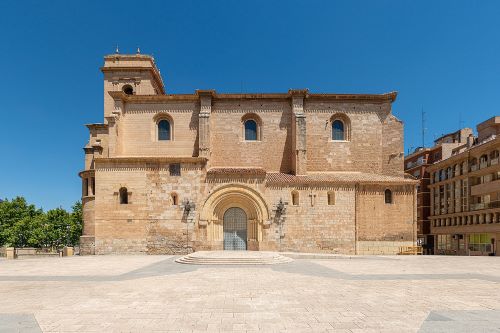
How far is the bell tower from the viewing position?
34.2 metres

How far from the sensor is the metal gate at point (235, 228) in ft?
86.5

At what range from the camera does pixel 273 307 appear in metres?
8.65

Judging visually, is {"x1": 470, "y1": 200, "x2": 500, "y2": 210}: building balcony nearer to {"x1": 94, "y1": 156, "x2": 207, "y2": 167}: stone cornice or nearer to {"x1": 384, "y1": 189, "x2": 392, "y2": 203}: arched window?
{"x1": 384, "y1": 189, "x2": 392, "y2": 203}: arched window

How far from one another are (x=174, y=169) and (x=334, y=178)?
13.1m

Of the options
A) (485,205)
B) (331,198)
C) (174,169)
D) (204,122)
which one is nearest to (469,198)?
(485,205)

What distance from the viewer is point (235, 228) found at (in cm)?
2658

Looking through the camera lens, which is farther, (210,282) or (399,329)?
(210,282)

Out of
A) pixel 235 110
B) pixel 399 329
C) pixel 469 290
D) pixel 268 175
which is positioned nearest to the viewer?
pixel 399 329

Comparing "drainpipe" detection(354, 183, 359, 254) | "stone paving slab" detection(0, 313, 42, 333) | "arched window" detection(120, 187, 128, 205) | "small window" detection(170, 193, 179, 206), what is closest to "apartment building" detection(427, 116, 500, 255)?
"drainpipe" detection(354, 183, 359, 254)

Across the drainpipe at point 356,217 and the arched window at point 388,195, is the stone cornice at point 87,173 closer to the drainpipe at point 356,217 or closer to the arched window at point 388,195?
the drainpipe at point 356,217

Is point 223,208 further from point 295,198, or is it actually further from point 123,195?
point 123,195

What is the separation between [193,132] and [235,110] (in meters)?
4.31

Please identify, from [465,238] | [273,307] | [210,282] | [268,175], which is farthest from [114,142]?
[465,238]

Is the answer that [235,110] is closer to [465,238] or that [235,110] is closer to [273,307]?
[273,307]
